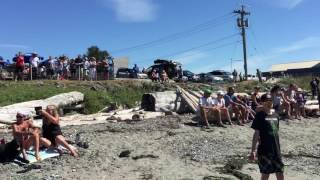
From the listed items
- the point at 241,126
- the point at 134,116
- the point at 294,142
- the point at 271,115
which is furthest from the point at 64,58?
the point at 271,115

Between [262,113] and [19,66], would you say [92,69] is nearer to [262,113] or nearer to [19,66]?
[19,66]

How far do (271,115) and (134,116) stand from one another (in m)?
11.1

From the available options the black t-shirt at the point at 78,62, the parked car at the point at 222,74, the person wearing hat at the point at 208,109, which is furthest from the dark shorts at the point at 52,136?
the parked car at the point at 222,74

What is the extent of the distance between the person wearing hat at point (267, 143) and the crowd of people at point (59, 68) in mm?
20549

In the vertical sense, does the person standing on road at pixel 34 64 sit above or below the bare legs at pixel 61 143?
above

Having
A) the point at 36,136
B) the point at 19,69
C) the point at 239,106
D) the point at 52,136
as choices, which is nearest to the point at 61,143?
the point at 52,136

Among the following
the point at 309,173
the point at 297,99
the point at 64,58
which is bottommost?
the point at 309,173

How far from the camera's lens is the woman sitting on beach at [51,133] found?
12875 mm

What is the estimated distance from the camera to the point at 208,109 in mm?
19000

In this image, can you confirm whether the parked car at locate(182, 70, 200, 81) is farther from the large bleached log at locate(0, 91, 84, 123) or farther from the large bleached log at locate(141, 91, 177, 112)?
the large bleached log at locate(141, 91, 177, 112)

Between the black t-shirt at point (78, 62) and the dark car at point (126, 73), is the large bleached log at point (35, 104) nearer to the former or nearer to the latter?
the black t-shirt at point (78, 62)

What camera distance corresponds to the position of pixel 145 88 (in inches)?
1233

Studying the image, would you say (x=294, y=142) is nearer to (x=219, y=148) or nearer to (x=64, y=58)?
(x=219, y=148)

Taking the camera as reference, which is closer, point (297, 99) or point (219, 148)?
point (219, 148)
